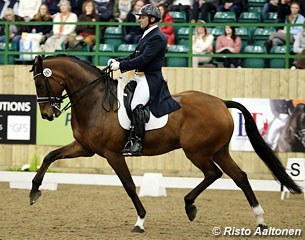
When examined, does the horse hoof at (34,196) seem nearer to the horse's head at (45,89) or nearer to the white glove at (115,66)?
the horse's head at (45,89)

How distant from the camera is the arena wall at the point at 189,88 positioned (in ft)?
52.7

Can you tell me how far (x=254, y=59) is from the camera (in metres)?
16.5

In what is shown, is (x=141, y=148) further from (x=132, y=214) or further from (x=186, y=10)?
(x=186, y=10)

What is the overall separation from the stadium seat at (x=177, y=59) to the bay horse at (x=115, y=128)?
6.38 m

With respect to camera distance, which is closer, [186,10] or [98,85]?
[98,85]

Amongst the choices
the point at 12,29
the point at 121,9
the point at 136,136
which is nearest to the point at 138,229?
the point at 136,136

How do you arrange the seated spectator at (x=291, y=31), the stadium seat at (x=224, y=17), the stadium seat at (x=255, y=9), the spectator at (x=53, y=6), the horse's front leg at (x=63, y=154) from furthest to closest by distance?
1. the spectator at (x=53, y=6)
2. the stadium seat at (x=255, y=9)
3. the stadium seat at (x=224, y=17)
4. the seated spectator at (x=291, y=31)
5. the horse's front leg at (x=63, y=154)

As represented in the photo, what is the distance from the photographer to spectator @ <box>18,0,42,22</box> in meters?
17.8

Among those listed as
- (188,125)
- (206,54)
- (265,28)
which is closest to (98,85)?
(188,125)

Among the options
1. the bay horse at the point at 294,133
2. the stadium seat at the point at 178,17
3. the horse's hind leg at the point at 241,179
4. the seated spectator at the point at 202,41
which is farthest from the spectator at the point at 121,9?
the horse's hind leg at the point at 241,179

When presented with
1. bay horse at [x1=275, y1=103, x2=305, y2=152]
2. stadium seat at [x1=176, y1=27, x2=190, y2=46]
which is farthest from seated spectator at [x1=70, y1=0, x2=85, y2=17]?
bay horse at [x1=275, y1=103, x2=305, y2=152]

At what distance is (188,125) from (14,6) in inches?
356

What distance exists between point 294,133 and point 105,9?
15.1 ft

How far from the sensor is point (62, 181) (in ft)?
47.8
